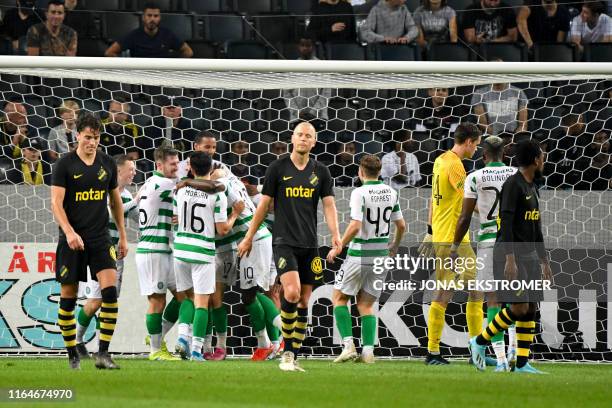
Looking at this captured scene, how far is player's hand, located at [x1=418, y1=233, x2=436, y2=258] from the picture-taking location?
11.7 m

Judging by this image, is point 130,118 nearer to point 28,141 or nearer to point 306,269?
point 28,141

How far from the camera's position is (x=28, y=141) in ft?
42.1

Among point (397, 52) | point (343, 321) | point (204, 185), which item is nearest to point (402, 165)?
point (343, 321)

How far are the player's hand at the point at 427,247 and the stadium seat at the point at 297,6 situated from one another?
6.02 m

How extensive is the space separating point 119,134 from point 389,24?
16.5 feet

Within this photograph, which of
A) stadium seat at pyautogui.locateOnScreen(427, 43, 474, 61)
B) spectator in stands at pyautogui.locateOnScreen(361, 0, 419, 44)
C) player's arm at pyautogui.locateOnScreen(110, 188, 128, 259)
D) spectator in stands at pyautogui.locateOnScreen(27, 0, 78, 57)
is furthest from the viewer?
spectator in stands at pyautogui.locateOnScreen(361, 0, 419, 44)

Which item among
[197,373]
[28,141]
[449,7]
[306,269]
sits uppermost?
[449,7]

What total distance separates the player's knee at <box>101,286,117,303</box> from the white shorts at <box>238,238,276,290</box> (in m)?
2.51

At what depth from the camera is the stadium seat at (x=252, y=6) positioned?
17188mm

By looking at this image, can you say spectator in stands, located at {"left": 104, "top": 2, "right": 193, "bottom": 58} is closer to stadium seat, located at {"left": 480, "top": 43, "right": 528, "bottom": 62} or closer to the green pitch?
stadium seat, located at {"left": 480, "top": 43, "right": 528, "bottom": 62}

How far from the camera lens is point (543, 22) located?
56.4ft

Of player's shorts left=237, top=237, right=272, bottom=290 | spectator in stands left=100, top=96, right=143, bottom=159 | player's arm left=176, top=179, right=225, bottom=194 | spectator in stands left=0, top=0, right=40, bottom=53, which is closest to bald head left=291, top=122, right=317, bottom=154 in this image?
player's arm left=176, top=179, right=225, bottom=194

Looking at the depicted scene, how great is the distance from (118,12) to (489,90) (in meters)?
5.95

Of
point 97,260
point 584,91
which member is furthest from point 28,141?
point 584,91
